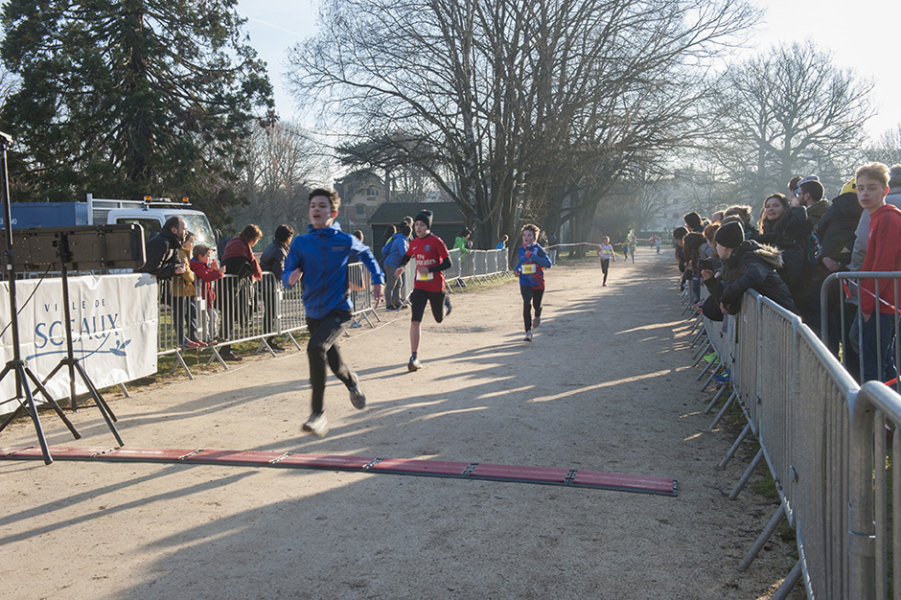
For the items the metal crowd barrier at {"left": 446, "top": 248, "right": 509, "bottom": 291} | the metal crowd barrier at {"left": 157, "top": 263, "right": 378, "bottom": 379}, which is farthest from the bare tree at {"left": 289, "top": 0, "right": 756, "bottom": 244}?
the metal crowd barrier at {"left": 157, "top": 263, "right": 378, "bottom": 379}

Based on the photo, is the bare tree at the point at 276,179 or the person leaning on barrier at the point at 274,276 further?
the bare tree at the point at 276,179

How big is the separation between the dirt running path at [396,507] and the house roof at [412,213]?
43523 mm

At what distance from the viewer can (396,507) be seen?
4.70 meters

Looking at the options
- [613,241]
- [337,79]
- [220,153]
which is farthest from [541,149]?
[613,241]

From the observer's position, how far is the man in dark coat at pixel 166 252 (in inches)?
384

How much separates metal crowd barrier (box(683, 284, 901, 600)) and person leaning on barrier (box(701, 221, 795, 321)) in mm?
820

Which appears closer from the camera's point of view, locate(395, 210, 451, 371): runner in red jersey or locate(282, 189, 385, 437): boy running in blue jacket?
locate(282, 189, 385, 437): boy running in blue jacket

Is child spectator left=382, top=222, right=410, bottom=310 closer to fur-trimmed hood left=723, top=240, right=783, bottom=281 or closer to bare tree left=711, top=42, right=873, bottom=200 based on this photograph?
fur-trimmed hood left=723, top=240, right=783, bottom=281

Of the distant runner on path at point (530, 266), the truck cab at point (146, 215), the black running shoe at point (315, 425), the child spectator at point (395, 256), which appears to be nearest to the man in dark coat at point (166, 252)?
the black running shoe at point (315, 425)

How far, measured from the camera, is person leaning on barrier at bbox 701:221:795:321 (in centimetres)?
602

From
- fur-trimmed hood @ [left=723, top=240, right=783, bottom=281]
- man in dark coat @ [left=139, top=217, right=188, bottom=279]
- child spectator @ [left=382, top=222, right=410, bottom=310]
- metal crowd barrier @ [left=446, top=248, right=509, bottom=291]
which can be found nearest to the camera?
fur-trimmed hood @ [left=723, top=240, right=783, bottom=281]

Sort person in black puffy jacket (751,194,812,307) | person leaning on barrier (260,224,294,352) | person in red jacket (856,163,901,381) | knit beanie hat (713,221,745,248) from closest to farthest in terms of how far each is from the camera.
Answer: person in red jacket (856,163,901,381) < knit beanie hat (713,221,745,248) < person in black puffy jacket (751,194,812,307) < person leaning on barrier (260,224,294,352)

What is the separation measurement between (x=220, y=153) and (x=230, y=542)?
2825cm

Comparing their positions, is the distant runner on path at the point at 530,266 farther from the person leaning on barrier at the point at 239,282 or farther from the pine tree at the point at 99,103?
the pine tree at the point at 99,103
